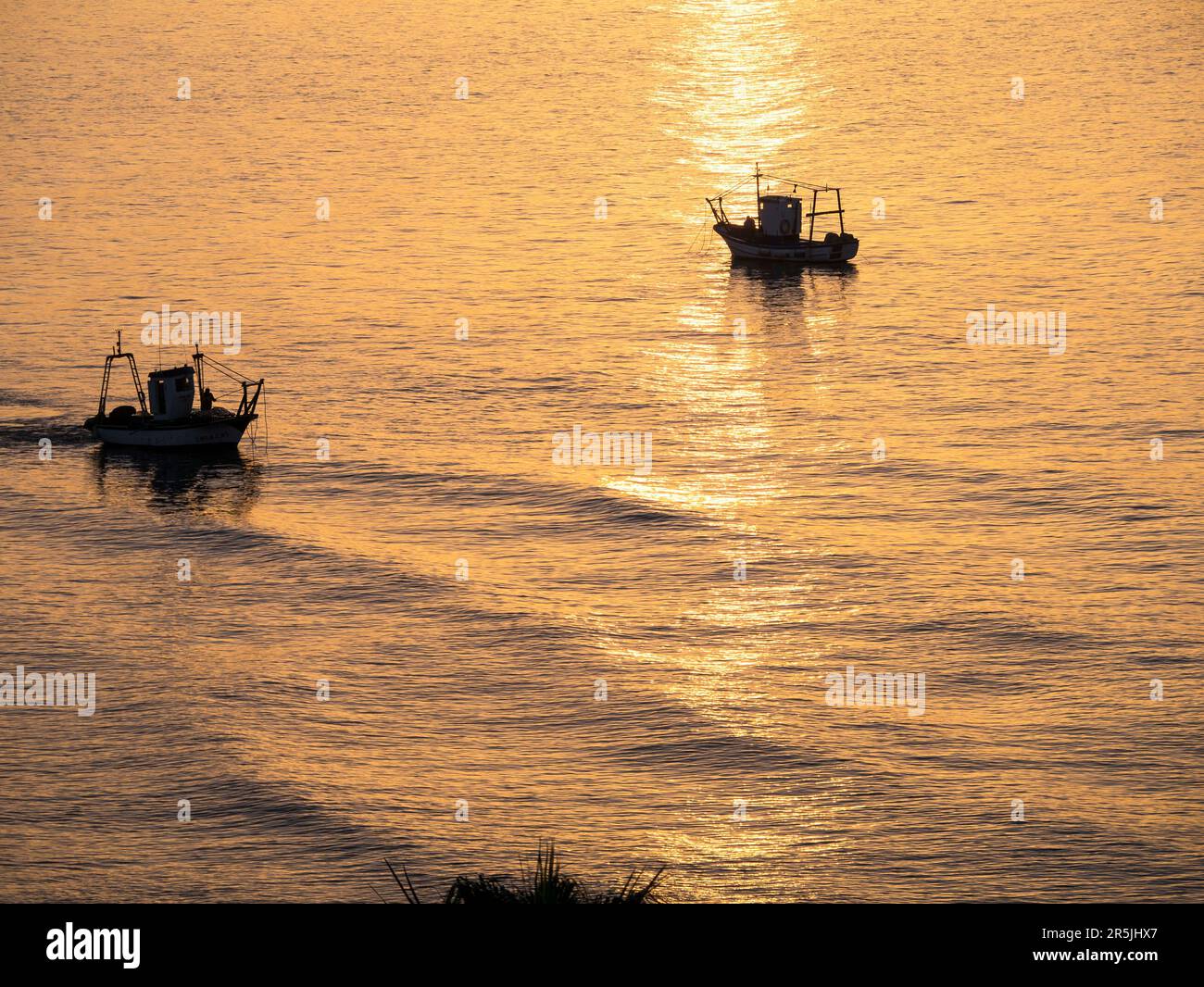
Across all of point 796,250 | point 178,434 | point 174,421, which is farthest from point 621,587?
point 796,250

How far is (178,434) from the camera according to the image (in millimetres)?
122125

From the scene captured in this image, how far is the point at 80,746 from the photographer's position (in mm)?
78125

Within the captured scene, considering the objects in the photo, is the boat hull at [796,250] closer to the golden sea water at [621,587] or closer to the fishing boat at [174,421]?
the golden sea water at [621,587]

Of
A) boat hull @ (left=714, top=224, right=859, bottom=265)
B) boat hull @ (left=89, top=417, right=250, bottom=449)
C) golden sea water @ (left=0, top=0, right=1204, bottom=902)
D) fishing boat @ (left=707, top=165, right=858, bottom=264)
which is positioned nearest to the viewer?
golden sea water @ (left=0, top=0, right=1204, bottom=902)

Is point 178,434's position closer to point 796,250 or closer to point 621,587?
point 621,587

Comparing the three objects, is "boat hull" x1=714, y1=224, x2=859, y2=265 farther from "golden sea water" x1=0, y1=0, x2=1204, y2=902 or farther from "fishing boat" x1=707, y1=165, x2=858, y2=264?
"golden sea water" x1=0, y1=0, x2=1204, y2=902

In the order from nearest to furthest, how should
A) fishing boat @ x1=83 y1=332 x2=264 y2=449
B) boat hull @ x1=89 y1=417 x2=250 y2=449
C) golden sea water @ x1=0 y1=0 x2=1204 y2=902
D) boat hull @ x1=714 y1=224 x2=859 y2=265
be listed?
golden sea water @ x1=0 y1=0 x2=1204 y2=902, fishing boat @ x1=83 y1=332 x2=264 y2=449, boat hull @ x1=89 y1=417 x2=250 y2=449, boat hull @ x1=714 y1=224 x2=859 y2=265

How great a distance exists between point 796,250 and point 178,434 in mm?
79404

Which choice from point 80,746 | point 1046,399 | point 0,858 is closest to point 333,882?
point 0,858

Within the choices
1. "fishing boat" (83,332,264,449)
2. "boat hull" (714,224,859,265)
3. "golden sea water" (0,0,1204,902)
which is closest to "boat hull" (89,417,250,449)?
"fishing boat" (83,332,264,449)

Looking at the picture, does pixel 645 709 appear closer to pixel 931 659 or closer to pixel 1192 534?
pixel 931 659

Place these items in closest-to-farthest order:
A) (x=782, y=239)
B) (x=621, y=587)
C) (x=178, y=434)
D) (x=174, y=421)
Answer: (x=621, y=587), (x=174, y=421), (x=178, y=434), (x=782, y=239)

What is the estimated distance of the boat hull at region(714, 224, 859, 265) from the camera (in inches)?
7087

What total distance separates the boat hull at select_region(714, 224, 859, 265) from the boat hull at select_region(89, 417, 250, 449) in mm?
72712
